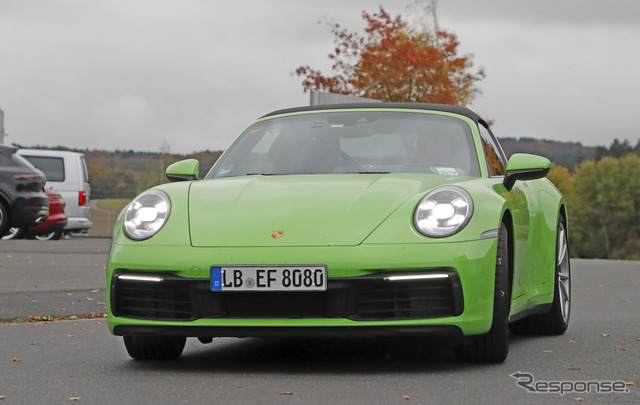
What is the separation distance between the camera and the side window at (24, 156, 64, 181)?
23031 millimetres

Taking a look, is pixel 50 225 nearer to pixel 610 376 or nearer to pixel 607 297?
pixel 607 297

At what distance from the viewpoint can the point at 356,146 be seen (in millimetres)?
6434

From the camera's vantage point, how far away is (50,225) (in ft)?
67.7

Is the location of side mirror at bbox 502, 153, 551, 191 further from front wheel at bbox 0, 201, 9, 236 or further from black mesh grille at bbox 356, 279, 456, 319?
front wheel at bbox 0, 201, 9, 236

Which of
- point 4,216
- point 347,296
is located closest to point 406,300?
point 347,296

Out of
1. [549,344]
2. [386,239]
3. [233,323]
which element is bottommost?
[549,344]

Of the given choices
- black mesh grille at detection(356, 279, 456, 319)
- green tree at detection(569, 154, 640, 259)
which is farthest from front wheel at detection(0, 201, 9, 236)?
green tree at detection(569, 154, 640, 259)

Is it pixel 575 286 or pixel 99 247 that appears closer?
pixel 575 286

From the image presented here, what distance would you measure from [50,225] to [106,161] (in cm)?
1088

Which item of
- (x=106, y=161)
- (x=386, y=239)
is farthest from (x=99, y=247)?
(x=386, y=239)

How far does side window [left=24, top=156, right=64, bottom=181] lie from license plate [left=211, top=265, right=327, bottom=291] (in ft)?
61.3

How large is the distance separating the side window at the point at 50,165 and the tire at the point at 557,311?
16.9 meters

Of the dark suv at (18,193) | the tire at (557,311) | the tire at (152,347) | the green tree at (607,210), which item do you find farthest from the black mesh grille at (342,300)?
the green tree at (607,210)

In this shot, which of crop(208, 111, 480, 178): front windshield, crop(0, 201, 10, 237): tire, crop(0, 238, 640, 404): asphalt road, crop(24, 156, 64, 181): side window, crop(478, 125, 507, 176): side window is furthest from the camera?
crop(24, 156, 64, 181): side window
